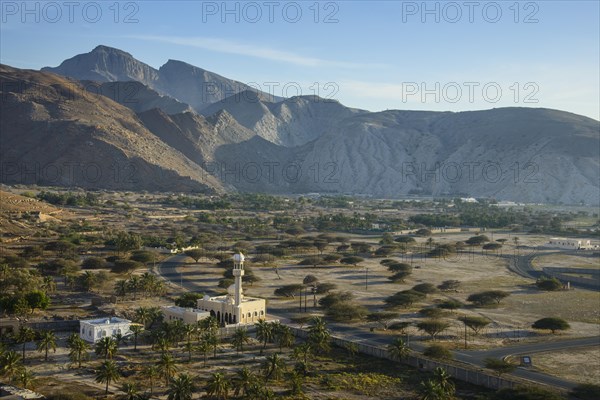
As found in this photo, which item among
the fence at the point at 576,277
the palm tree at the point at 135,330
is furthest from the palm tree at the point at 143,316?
the fence at the point at 576,277

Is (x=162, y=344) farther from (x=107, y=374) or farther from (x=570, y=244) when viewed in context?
(x=570, y=244)

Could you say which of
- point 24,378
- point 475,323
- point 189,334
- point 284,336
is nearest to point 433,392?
point 284,336

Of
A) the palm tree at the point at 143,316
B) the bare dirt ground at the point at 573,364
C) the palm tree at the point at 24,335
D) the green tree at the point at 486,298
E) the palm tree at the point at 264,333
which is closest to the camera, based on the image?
the bare dirt ground at the point at 573,364

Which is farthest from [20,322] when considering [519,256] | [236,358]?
[519,256]

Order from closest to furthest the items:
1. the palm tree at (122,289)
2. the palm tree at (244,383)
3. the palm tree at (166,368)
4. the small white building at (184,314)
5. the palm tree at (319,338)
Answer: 1. the palm tree at (244,383)
2. the palm tree at (166,368)
3. the palm tree at (319,338)
4. the small white building at (184,314)
5. the palm tree at (122,289)

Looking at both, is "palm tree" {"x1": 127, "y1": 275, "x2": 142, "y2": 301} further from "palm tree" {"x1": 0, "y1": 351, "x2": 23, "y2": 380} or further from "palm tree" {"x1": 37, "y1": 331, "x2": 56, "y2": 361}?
"palm tree" {"x1": 0, "y1": 351, "x2": 23, "y2": 380}

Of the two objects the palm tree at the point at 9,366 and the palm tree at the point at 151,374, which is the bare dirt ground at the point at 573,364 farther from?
the palm tree at the point at 9,366

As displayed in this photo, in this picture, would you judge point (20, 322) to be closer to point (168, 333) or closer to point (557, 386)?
point (168, 333)
